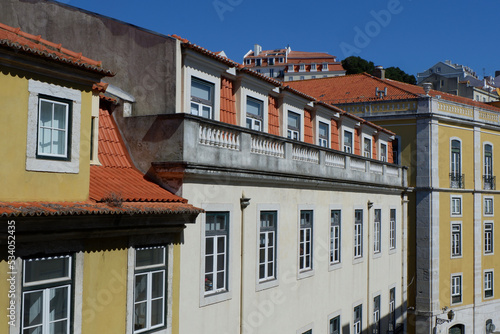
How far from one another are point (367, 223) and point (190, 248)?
35.4 ft

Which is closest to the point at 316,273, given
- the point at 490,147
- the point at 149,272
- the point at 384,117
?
the point at 149,272

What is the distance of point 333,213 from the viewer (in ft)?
59.4

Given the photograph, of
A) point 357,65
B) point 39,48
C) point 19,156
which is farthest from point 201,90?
point 357,65

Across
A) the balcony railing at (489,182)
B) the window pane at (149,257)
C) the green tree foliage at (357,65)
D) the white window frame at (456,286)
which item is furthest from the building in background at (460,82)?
the window pane at (149,257)

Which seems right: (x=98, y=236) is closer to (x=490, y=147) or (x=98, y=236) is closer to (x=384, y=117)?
(x=384, y=117)

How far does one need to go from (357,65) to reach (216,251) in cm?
9722

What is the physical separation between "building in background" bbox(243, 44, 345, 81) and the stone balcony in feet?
296

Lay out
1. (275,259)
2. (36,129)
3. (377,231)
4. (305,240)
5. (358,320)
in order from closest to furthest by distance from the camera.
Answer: (36,129) < (275,259) < (305,240) < (358,320) < (377,231)

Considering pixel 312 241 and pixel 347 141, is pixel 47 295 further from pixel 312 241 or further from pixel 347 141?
pixel 347 141

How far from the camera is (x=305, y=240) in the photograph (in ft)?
52.8

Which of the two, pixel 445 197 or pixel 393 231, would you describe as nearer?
pixel 393 231

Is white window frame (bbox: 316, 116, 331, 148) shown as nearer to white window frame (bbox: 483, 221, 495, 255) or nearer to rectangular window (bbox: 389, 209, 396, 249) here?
rectangular window (bbox: 389, 209, 396, 249)

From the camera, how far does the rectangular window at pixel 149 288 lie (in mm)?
10102

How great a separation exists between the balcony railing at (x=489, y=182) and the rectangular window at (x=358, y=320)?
740 inches
